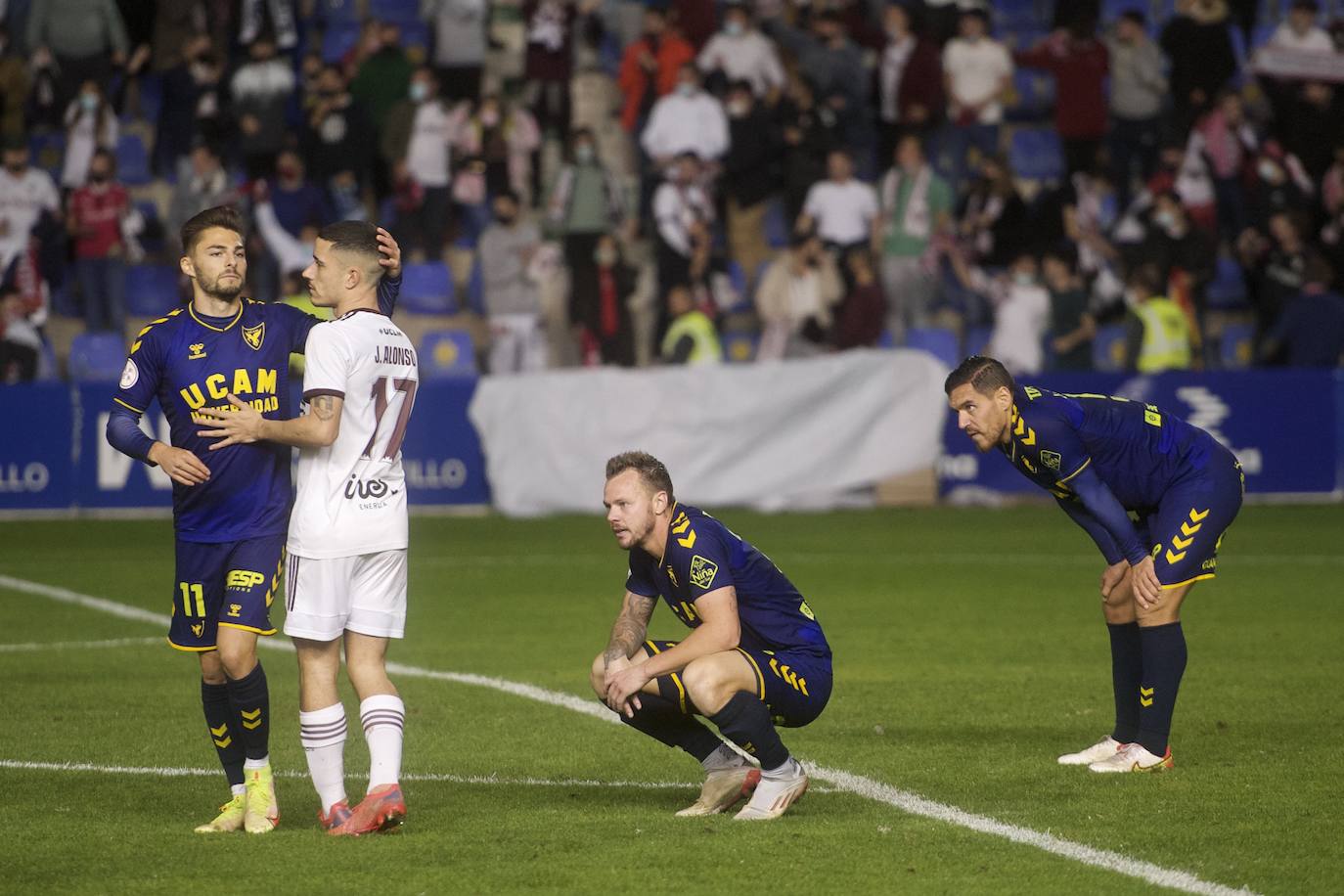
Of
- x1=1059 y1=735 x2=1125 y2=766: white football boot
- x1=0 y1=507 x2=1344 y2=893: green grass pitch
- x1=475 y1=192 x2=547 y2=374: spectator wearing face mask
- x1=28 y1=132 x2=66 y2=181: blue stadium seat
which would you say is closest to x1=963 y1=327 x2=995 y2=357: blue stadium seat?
x1=475 y1=192 x2=547 y2=374: spectator wearing face mask

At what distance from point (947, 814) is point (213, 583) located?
2.59 m

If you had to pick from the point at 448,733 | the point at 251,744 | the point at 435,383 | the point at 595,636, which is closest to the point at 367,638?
the point at 251,744

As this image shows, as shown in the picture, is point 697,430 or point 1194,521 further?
point 697,430

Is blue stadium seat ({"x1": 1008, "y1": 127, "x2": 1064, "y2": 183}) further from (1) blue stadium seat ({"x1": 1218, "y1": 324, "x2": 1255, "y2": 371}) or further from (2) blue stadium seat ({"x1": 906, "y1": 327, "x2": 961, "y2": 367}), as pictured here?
(2) blue stadium seat ({"x1": 906, "y1": 327, "x2": 961, "y2": 367})

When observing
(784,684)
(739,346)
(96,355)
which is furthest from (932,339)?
(784,684)

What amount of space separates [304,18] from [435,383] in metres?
7.61

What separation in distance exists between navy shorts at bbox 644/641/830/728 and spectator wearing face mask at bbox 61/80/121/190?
16362mm

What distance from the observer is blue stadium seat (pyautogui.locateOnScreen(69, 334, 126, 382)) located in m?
20.0

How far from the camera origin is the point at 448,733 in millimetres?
8172

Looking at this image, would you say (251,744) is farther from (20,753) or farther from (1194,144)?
(1194,144)

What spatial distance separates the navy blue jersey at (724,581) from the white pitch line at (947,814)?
0.60 meters

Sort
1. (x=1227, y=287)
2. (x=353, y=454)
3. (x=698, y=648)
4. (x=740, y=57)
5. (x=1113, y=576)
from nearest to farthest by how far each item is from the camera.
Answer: (x=353, y=454)
(x=698, y=648)
(x=1113, y=576)
(x=740, y=57)
(x=1227, y=287)

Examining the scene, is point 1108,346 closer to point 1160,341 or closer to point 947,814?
point 1160,341

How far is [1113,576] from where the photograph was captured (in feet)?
24.6
